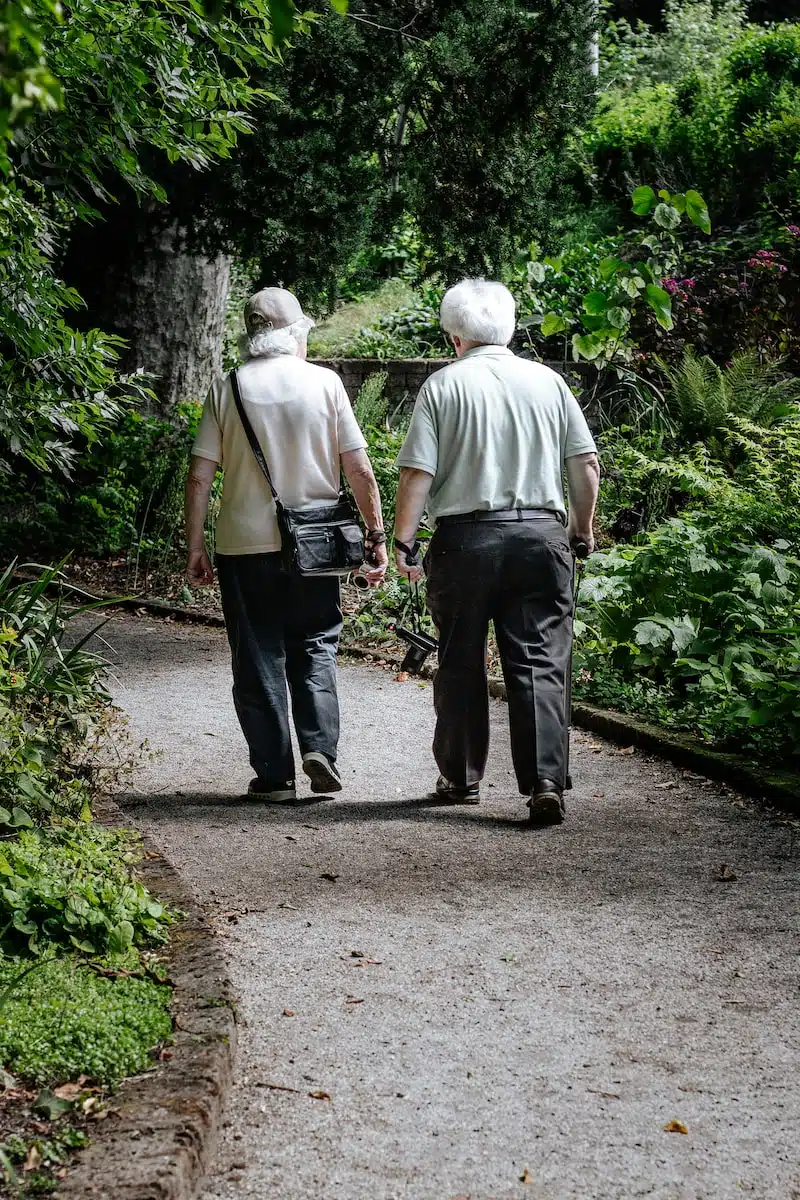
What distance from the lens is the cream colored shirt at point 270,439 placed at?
5.49 m

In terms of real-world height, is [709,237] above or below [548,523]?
above

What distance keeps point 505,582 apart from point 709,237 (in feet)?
41.8

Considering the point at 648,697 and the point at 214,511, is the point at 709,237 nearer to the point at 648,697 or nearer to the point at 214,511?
the point at 214,511

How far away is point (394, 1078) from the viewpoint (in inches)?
127

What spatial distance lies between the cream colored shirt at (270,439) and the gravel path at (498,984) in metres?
1.13

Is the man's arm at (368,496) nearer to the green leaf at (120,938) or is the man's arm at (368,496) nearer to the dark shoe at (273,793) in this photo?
the dark shoe at (273,793)

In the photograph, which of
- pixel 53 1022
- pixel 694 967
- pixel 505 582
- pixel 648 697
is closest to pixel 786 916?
pixel 694 967

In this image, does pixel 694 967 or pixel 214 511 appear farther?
pixel 214 511

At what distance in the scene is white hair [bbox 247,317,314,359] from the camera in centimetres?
555

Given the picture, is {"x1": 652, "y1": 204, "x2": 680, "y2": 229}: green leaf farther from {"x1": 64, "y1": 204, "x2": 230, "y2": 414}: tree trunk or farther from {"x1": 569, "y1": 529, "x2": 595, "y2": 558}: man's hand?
{"x1": 64, "y1": 204, "x2": 230, "y2": 414}: tree trunk

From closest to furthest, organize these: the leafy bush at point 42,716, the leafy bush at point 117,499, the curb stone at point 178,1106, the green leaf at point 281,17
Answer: the green leaf at point 281,17 → the curb stone at point 178,1106 → the leafy bush at point 42,716 → the leafy bush at point 117,499

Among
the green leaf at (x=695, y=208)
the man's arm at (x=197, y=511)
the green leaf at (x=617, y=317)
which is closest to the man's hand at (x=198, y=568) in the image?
the man's arm at (x=197, y=511)

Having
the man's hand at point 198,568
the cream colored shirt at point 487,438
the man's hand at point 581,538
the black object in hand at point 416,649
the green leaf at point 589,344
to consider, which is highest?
the green leaf at point 589,344

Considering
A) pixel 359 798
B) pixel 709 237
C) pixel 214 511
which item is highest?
pixel 709 237
